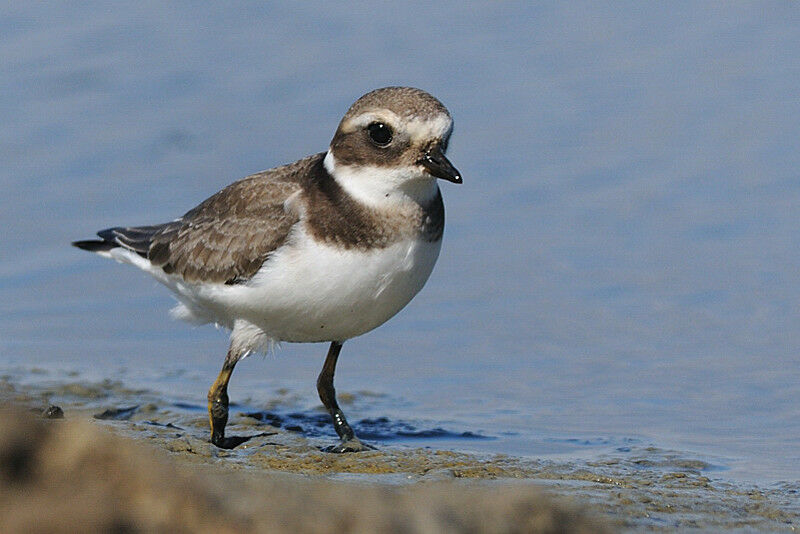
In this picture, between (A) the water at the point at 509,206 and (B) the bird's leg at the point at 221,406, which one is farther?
(A) the water at the point at 509,206

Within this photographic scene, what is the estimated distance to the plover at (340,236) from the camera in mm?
6141

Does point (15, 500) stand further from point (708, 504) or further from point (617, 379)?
point (617, 379)

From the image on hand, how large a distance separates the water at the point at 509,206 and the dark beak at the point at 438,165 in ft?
5.64

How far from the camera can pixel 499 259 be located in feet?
32.7

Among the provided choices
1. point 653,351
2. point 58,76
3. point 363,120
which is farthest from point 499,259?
point 58,76

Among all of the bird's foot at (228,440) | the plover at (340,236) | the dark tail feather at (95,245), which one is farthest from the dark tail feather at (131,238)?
the bird's foot at (228,440)

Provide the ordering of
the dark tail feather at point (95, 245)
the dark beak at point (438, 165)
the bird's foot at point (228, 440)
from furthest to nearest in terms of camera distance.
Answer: the dark tail feather at point (95, 245), the bird's foot at point (228, 440), the dark beak at point (438, 165)

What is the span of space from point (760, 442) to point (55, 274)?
5.21 m

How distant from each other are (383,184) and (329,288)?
0.55 meters

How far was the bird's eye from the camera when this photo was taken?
6223 millimetres

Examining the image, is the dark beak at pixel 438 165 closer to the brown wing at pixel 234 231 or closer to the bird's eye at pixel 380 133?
the bird's eye at pixel 380 133

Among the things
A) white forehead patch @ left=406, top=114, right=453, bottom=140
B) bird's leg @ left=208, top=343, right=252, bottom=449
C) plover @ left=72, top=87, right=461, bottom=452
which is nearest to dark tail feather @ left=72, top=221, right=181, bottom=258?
plover @ left=72, top=87, right=461, bottom=452

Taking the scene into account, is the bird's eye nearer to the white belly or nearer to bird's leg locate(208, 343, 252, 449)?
the white belly

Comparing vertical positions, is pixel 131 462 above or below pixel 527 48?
below
